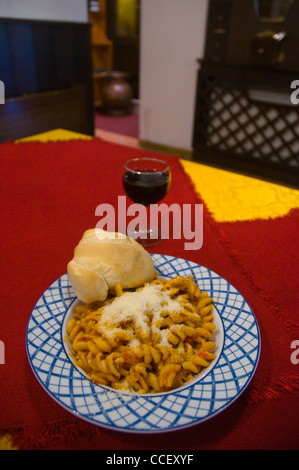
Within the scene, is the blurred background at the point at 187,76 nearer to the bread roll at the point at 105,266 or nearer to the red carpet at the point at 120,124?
the red carpet at the point at 120,124

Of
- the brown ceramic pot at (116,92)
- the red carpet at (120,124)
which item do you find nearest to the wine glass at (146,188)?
the red carpet at (120,124)

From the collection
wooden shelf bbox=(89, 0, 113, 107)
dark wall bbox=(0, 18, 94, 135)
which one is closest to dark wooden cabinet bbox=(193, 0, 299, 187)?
dark wall bbox=(0, 18, 94, 135)

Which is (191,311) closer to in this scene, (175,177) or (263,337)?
(263,337)

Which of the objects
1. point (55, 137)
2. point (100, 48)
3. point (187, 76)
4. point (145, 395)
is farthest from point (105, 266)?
point (100, 48)

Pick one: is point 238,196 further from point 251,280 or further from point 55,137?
point 55,137

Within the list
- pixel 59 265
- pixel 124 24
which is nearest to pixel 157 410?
pixel 59 265
